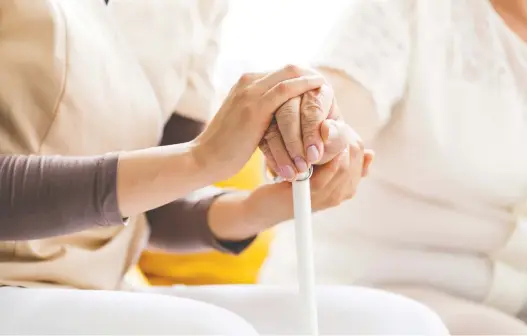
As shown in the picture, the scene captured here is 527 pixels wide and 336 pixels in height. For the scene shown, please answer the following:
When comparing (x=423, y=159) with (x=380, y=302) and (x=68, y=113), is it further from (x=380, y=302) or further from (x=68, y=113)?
(x=68, y=113)

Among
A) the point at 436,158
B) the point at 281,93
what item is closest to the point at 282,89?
the point at 281,93

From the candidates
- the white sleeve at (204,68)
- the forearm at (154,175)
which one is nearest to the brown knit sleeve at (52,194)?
the forearm at (154,175)

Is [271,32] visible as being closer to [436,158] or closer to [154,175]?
[436,158]

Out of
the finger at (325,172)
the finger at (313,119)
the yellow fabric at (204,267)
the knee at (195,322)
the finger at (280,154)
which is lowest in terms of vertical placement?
the yellow fabric at (204,267)

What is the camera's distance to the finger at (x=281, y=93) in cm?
61

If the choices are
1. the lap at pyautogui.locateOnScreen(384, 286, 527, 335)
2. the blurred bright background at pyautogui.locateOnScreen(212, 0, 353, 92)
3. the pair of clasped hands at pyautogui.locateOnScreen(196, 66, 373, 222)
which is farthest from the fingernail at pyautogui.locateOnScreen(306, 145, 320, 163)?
the blurred bright background at pyautogui.locateOnScreen(212, 0, 353, 92)

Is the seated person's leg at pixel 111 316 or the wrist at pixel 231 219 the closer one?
the seated person's leg at pixel 111 316

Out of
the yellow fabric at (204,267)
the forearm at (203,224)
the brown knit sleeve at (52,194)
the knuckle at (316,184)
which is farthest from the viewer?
the yellow fabric at (204,267)

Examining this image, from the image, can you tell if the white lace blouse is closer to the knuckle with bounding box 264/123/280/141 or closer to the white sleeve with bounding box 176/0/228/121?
the white sleeve with bounding box 176/0/228/121

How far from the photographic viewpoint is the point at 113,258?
29.5 inches

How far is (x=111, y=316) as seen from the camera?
61cm

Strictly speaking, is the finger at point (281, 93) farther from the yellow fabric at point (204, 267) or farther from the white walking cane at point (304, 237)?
the yellow fabric at point (204, 267)

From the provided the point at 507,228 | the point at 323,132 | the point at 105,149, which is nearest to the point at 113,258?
the point at 105,149

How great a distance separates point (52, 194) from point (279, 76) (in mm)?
219
